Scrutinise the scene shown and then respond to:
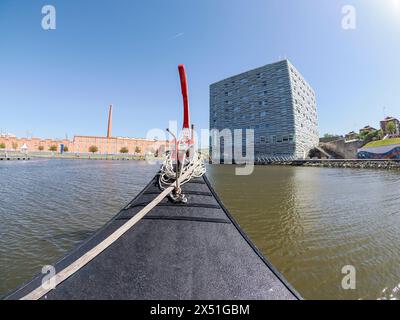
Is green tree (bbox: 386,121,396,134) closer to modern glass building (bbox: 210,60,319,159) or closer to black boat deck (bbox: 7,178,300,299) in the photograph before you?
modern glass building (bbox: 210,60,319,159)

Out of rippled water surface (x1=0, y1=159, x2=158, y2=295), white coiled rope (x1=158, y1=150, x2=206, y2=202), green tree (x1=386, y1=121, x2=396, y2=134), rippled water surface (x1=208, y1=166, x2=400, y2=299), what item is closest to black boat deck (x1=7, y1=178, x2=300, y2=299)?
white coiled rope (x1=158, y1=150, x2=206, y2=202)

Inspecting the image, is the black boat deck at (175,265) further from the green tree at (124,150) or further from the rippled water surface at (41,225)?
the green tree at (124,150)

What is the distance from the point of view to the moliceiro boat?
1829 millimetres

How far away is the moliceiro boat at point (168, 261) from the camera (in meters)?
1.83

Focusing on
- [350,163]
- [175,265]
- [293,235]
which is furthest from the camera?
[350,163]

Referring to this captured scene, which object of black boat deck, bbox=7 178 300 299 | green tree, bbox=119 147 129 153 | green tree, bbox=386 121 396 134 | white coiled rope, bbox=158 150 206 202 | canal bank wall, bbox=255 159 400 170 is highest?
green tree, bbox=386 121 396 134

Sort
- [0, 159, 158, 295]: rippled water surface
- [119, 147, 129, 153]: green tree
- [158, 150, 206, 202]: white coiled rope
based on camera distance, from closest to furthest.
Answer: [158, 150, 206, 202]: white coiled rope → [0, 159, 158, 295]: rippled water surface → [119, 147, 129, 153]: green tree

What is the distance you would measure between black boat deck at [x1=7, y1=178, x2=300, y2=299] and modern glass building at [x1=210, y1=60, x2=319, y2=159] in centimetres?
5386

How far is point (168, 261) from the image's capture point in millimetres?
2119

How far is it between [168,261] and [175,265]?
0.09 metres

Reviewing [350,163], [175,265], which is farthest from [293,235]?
[350,163]

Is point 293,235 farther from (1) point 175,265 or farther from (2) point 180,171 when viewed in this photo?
(1) point 175,265

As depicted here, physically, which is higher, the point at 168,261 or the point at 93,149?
the point at 93,149
